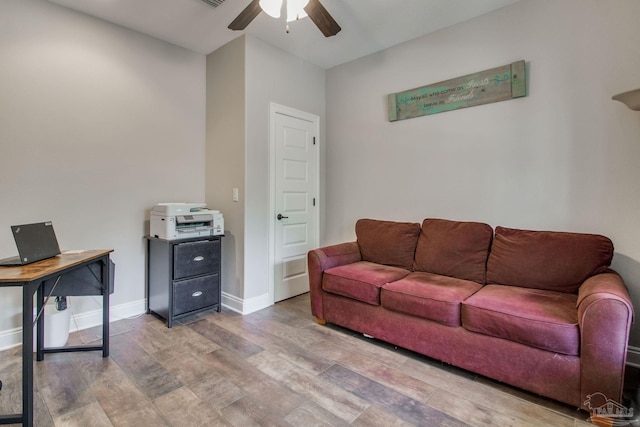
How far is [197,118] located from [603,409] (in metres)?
3.79

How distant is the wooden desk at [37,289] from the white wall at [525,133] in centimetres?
245

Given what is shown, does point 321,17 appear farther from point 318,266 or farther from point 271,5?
point 318,266

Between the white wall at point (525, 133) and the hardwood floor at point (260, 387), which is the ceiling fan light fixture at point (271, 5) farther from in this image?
the hardwood floor at point (260, 387)

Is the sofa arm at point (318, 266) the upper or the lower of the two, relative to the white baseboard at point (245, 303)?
upper

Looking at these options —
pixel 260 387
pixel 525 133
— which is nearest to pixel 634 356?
pixel 525 133

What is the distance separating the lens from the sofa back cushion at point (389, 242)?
2809 millimetres

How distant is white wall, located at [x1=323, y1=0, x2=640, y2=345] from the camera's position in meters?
2.10

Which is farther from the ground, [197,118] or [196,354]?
[197,118]

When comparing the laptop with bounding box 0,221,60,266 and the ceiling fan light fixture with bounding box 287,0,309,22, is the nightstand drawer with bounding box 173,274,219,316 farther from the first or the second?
the ceiling fan light fixture with bounding box 287,0,309,22

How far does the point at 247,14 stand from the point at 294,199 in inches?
72.0

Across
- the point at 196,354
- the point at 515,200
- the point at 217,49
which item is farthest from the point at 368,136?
the point at 196,354

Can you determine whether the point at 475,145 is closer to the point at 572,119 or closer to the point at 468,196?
the point at 468,196

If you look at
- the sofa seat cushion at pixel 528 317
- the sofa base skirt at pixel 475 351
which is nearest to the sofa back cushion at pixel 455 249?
the sofa seat cushion at pixel 528 317

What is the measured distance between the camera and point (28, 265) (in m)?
1.71
